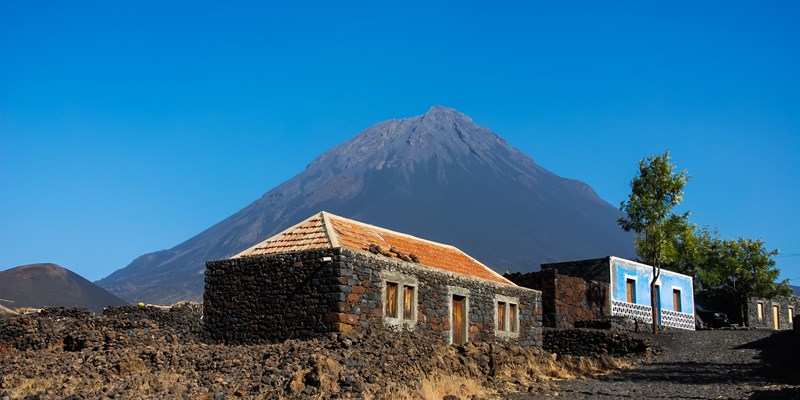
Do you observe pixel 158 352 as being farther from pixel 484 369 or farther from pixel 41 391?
pixel 484 369

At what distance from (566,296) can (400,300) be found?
1391 centimetres

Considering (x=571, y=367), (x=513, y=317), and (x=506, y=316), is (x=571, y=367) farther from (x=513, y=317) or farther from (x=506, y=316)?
(x=513, y=317)

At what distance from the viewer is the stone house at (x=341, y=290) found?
19.8 m

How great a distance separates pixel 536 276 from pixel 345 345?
17342 millimetres

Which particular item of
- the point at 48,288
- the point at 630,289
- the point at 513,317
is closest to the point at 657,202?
the point at 630,289

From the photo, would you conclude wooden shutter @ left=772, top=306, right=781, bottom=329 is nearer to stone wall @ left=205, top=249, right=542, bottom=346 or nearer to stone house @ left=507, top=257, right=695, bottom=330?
stone house @ left=507, top=257, right=695, bottom=330

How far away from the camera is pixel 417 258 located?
23.4m

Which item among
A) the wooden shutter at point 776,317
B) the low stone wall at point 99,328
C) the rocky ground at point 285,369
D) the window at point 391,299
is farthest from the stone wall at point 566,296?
the wooden shutter at point 776,317

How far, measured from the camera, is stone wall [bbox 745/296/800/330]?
148 ft

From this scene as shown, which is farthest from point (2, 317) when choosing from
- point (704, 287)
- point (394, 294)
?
point (704, 287)

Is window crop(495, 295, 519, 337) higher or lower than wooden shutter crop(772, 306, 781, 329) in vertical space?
lower

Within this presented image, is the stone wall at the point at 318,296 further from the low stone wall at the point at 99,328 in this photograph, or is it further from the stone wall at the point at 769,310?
the stone wall at the point at 769,310

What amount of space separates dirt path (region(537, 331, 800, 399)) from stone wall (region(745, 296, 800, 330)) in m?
13.8

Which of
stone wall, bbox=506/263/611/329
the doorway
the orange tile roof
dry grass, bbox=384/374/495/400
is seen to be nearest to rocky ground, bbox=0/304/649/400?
dry grass, bbox=384/374/495/400
